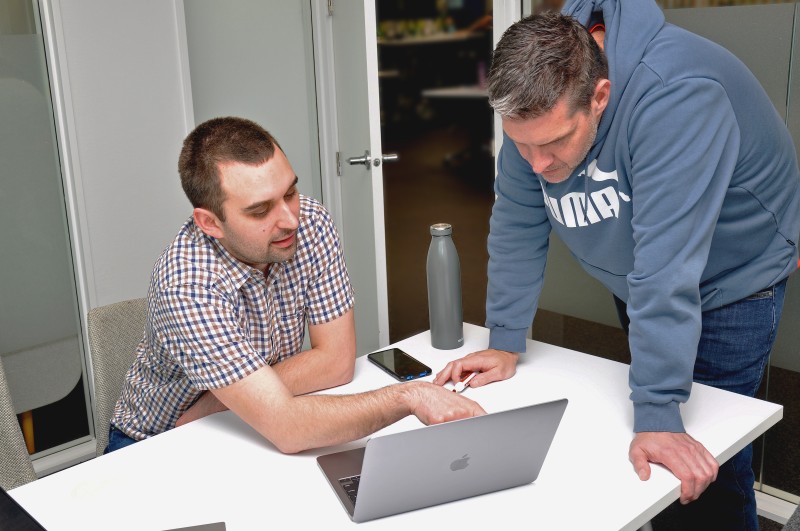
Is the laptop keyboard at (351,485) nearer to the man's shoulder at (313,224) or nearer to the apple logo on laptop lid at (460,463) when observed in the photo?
the apple logo on laptop lid at (460,463)

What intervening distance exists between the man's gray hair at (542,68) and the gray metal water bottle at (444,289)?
1.51 ft

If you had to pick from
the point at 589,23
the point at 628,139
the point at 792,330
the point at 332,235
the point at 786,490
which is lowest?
the point at 786,490

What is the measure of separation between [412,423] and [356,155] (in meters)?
1.90

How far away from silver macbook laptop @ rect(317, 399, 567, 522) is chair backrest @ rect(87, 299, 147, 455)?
0.87 meters

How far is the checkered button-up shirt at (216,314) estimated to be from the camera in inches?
58.6

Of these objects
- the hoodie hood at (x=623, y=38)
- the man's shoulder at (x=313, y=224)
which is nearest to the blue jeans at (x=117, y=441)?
the man's shoulder at (x=313, y=224)

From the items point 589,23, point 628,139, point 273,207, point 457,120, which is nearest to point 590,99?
point 628,139

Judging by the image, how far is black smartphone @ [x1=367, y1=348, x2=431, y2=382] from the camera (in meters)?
1.70

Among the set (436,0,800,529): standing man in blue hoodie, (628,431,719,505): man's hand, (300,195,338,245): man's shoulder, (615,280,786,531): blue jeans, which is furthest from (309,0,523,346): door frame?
(628,431,719,505): man's hand

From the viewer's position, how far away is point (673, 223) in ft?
4.47

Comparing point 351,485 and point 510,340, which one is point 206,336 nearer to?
point 351,485

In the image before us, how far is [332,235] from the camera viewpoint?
1.81 meters

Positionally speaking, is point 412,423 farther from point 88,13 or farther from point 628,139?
point 88,13

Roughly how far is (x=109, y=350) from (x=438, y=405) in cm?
90
